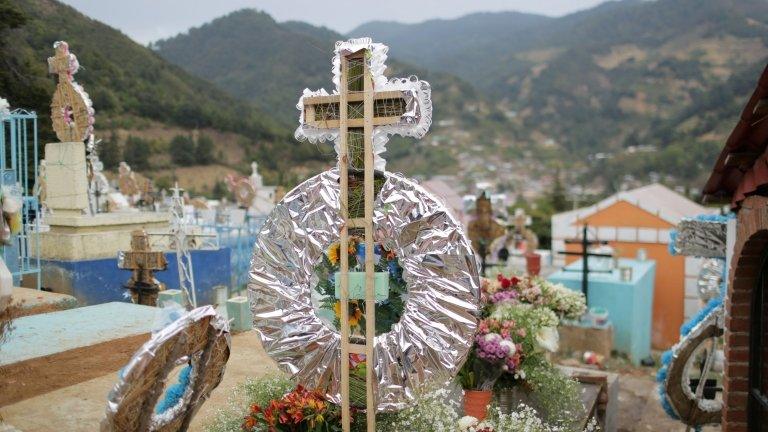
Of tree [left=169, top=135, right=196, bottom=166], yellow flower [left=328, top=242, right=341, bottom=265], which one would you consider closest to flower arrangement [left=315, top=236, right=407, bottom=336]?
yellow flower [left=328, top=242, right=341, bottom=265]

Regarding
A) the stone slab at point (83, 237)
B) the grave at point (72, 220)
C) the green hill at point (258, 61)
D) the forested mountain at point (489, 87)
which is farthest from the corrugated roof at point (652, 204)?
the green hill at point (258, 61)

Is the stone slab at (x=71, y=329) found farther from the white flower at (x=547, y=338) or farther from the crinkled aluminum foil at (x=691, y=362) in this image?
the crinkled aluminum foil at (x=691, y=362)

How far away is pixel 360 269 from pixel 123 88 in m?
29.0

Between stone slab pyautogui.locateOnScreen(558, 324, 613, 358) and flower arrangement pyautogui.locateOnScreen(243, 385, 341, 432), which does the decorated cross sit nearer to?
flower arrangement pyautogui.locateOnScreen(243, 385, 341, 432)

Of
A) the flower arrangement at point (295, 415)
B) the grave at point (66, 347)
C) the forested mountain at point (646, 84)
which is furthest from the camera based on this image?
the forested mountain at point (646, 84)

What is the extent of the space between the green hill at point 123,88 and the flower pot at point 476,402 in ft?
6.86

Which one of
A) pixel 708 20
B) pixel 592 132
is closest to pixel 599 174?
pixel 592 132

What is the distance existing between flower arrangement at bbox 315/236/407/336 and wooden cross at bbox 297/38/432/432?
1.39ft

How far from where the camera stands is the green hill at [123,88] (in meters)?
13.8

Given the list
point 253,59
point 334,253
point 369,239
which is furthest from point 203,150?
point 369,239

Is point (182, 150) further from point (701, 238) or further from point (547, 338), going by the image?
point (547, 338)

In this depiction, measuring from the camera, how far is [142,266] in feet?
27.9

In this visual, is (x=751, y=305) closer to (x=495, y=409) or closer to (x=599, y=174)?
(x=495, y=409)

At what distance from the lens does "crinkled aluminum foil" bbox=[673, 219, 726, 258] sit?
668cm
